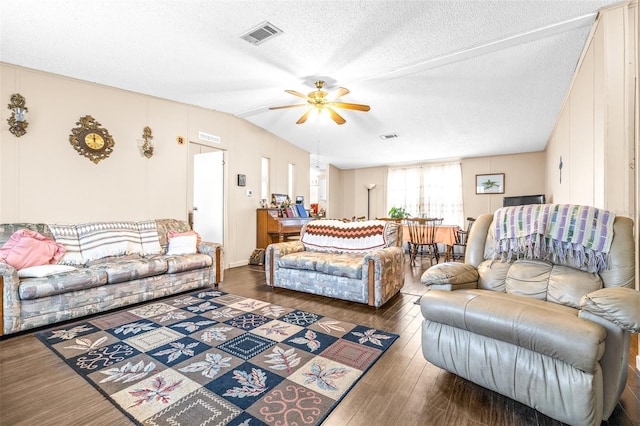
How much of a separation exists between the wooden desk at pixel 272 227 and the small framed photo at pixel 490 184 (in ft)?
14.6

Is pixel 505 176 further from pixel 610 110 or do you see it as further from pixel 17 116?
pixel 17 116

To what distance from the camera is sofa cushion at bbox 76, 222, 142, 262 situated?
3.37 metres

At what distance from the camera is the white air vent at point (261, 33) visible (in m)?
2.63

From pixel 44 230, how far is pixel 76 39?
198 centimetres

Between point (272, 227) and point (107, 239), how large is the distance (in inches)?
106

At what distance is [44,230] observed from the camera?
124 inches

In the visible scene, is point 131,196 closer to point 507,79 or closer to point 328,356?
point 328,356

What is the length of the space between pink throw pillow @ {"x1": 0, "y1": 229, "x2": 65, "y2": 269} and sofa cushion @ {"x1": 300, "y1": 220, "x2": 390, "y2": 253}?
2.84 m

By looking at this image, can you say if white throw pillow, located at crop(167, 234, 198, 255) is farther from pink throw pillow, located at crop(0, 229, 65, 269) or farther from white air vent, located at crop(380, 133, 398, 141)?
white air vent, located at crop(380, 133, 398, 141)

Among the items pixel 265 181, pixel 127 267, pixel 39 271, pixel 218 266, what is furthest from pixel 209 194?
pixel 39 271

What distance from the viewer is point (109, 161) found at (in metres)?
3.87

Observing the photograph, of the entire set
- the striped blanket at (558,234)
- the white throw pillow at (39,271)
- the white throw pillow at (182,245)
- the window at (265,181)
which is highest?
the window at (265,181)

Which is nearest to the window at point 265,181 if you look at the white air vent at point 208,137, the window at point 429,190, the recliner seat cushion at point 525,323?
the white air vent at point 208,137

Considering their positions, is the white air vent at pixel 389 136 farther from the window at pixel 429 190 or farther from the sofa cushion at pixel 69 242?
the sofa cushion at pixel 69 242
